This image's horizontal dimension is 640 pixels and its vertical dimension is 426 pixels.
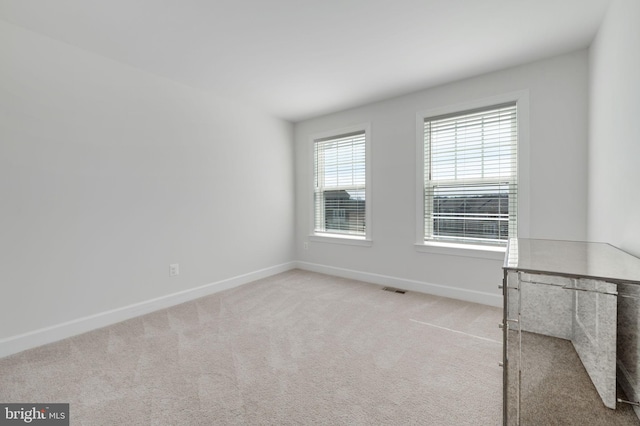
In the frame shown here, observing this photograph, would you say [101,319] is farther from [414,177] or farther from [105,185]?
[414,177]

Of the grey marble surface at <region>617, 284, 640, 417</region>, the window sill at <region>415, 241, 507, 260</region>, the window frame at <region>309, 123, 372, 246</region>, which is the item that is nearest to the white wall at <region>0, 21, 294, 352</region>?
the window frame at <region>309, 123, 372, 246</region>

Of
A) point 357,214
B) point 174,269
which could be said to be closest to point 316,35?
point 357,214

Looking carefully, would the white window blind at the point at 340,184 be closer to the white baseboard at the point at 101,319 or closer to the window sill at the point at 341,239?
the window sill at the point at 341,239

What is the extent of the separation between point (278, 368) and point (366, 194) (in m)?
2.54

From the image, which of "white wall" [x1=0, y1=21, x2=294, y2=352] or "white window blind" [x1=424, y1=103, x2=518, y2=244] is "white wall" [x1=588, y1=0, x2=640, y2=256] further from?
"white wall" [x1=0, y1=21, x2=294, y2=352]

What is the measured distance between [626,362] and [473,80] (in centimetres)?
279

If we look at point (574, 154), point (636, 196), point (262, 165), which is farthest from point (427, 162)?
point (262, 165)

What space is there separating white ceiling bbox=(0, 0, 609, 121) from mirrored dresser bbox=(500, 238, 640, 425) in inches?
73.7

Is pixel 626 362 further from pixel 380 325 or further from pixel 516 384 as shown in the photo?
pixel 380 325

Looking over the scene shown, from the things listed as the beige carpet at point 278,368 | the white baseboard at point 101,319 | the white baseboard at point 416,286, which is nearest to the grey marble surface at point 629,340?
the beige carpet at point 278,368

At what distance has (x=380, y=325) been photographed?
8.18 ft

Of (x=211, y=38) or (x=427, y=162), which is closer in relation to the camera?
(x=211, y=38)

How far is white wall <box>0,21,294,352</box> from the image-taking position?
2125 mm

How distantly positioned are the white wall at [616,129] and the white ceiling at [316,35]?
35cm
